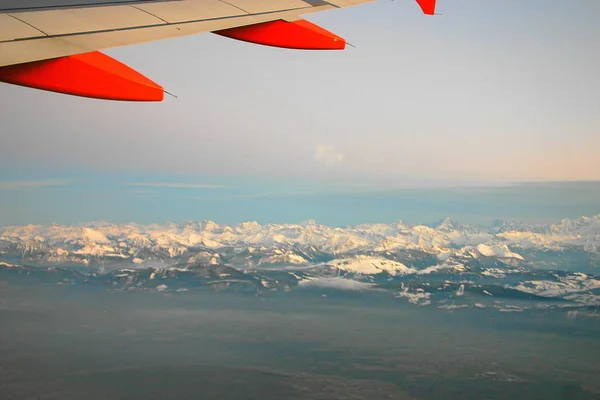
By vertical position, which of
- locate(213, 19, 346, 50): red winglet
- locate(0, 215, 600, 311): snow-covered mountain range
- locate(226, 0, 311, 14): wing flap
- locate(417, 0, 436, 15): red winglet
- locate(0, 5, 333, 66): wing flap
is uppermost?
locate(417, 0, 436, 15): red winglet

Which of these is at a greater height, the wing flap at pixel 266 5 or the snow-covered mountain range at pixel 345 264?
the wing flap at pixel 266 5

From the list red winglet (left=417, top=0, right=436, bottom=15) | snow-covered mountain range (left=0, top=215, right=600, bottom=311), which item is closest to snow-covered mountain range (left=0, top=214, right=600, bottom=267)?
snow-covered mountain range (left=0, top=215, right=600, bottom=311)

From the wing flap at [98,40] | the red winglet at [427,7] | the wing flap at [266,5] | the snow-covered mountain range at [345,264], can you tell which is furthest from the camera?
the snow-covered mountain range at [345,264]

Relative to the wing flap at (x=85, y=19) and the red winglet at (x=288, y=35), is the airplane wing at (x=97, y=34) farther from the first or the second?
the red winglet at (x=288, y=35)

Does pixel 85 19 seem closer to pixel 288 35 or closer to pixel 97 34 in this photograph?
pixel 97 34

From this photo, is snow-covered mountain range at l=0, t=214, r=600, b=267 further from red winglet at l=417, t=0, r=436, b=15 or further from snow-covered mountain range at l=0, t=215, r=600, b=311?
red winglet at l=417, t=0, r=436, b=15

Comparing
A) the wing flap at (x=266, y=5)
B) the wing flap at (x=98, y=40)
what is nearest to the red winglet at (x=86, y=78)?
the wing flap at (x=98, y=40)
